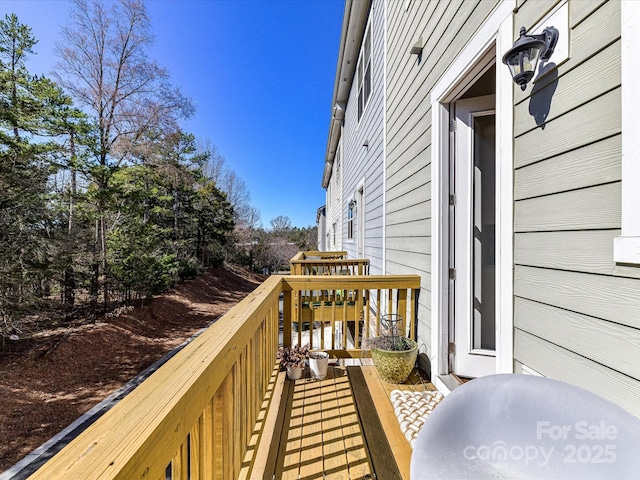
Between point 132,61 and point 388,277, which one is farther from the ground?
point 132,61

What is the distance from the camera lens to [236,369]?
1.42 metres

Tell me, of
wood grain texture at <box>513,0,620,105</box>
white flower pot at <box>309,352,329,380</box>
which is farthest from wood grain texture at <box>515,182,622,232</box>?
white flower pot at <box>309,352,329,380</box>

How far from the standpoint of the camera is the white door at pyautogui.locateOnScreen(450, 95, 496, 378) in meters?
2.40

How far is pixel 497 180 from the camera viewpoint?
1.69 metres

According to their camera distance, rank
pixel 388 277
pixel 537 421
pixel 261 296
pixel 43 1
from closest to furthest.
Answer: pixel 537 421 < pixel 261 296 < pixel 388 277 < pixel 43 1

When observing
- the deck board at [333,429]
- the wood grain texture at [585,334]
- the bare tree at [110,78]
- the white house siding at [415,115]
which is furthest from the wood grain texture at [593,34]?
the bare tree at [110,78]

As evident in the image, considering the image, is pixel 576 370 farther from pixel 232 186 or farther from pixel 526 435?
pixel 232 186

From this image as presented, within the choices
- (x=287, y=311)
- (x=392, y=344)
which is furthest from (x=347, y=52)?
(x=392, y=344)

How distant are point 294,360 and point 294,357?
25mm

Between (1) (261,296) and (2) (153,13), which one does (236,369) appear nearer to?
(1) (261,296)

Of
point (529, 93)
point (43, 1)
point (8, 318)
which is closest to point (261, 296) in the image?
point (529, 93)

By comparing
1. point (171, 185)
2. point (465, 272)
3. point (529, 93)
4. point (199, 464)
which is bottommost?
point (199, 464)

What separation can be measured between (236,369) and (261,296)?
2.14 ft

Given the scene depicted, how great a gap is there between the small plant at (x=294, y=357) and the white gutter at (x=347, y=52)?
19.8 feet
